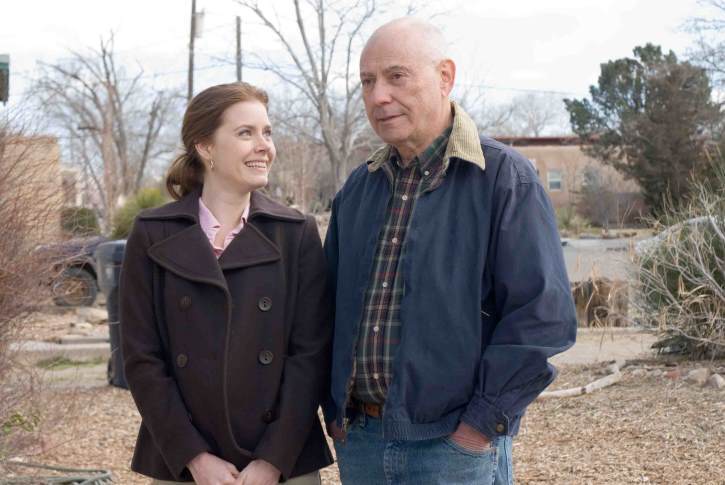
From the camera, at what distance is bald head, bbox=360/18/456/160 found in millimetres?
3045

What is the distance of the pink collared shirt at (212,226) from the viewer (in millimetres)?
3299

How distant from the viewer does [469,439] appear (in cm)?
290

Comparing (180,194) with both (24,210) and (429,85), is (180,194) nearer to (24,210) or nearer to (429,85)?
(429,85)

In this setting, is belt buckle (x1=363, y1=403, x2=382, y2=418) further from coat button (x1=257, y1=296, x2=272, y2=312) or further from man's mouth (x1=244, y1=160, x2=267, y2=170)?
man's mouth (x1=244, y1=160, x2=267, y2=170)

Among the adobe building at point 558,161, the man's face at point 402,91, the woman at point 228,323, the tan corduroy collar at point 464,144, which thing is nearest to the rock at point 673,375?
the woman at point 228,323

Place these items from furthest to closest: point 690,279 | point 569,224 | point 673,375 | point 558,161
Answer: point 558,161 → point 569,224 → point 690,279 → point 673,375

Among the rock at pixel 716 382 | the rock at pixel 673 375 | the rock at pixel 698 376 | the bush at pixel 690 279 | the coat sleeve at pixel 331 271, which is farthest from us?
the bush at pixel 690 279

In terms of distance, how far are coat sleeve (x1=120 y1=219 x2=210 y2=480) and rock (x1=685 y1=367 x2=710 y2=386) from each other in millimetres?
5533

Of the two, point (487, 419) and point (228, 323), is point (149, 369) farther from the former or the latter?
point (487, 419)

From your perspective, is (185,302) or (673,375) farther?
(673,375)

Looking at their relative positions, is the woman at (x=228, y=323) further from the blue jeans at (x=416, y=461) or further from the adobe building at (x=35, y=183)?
the adobe building at (x=35, y=183)

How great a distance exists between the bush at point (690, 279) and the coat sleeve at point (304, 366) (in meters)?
5.30

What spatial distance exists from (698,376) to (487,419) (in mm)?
5411

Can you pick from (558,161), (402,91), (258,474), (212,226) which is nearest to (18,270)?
(212,226)
